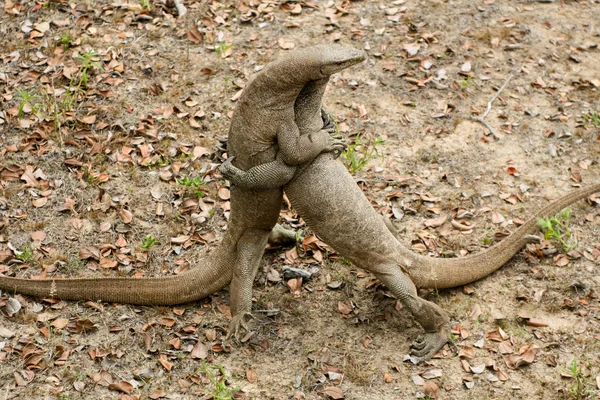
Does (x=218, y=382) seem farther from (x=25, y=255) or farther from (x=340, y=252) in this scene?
(x=25, y=255)

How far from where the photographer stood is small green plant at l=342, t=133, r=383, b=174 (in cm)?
843

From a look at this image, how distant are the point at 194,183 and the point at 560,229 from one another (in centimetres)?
372

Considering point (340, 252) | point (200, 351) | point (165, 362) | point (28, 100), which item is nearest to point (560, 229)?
point (340, 252)

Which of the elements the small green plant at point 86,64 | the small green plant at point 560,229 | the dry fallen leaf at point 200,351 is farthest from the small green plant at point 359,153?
the small green plant at point 86,64

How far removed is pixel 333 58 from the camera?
5809 millimetres

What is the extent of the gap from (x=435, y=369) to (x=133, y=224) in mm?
3282

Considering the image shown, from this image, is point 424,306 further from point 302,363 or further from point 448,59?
point 448,59

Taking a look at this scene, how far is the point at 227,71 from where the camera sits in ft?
31.8

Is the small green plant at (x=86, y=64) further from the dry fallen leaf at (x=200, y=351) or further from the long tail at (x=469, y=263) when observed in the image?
the long tail at (x=469, y=263)

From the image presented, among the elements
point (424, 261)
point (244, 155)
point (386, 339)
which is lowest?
point (386, 339)

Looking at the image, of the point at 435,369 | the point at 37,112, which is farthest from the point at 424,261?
the point at 37,112

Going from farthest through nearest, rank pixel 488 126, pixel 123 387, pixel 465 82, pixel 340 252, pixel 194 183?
pixel 465 82
pixel 488 126
pixel 194 183
pixel 340 252
pixel 123 387

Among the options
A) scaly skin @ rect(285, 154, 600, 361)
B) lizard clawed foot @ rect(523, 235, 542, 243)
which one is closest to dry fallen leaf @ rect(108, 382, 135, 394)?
scaly skin @ rect(285, 154, 600, 361)

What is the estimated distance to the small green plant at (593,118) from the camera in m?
9.20
